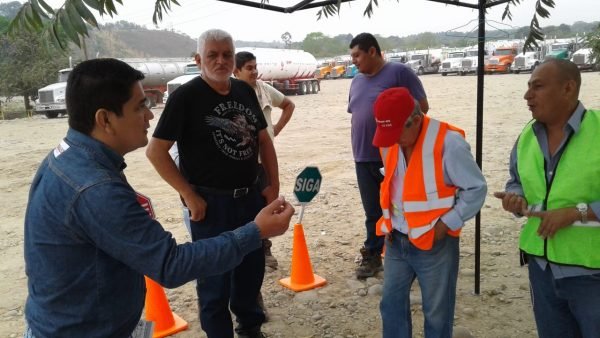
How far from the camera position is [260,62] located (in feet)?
89.9

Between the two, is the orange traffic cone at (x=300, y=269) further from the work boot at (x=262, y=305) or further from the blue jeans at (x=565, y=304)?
the blue jeans at (x=565, y=304)

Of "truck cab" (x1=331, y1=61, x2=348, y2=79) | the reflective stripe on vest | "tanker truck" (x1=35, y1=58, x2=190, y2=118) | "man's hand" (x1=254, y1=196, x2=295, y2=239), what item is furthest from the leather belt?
"truck cab" (x1=331, y1=61, x2=348, y2=79)

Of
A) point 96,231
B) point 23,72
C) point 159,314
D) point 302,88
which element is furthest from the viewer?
point 302,88

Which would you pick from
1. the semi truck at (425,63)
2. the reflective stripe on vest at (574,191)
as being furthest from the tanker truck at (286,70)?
the reflective stripe on vest at (574,191)

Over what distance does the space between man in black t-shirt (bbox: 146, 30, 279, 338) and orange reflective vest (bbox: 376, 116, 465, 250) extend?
3.43ft

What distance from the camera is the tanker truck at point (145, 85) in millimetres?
23297

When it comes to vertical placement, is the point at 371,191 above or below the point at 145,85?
below

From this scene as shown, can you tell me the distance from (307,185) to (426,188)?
0.90 metres

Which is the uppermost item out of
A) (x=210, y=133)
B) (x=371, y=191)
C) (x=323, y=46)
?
(x=323, y=46)

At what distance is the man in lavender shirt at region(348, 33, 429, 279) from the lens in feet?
13.2

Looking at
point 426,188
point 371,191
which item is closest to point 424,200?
point 426,188

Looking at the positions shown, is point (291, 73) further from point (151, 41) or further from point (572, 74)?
point (151, 41)

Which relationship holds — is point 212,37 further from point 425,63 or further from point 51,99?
point 425,63

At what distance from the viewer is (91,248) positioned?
153 centimetres
